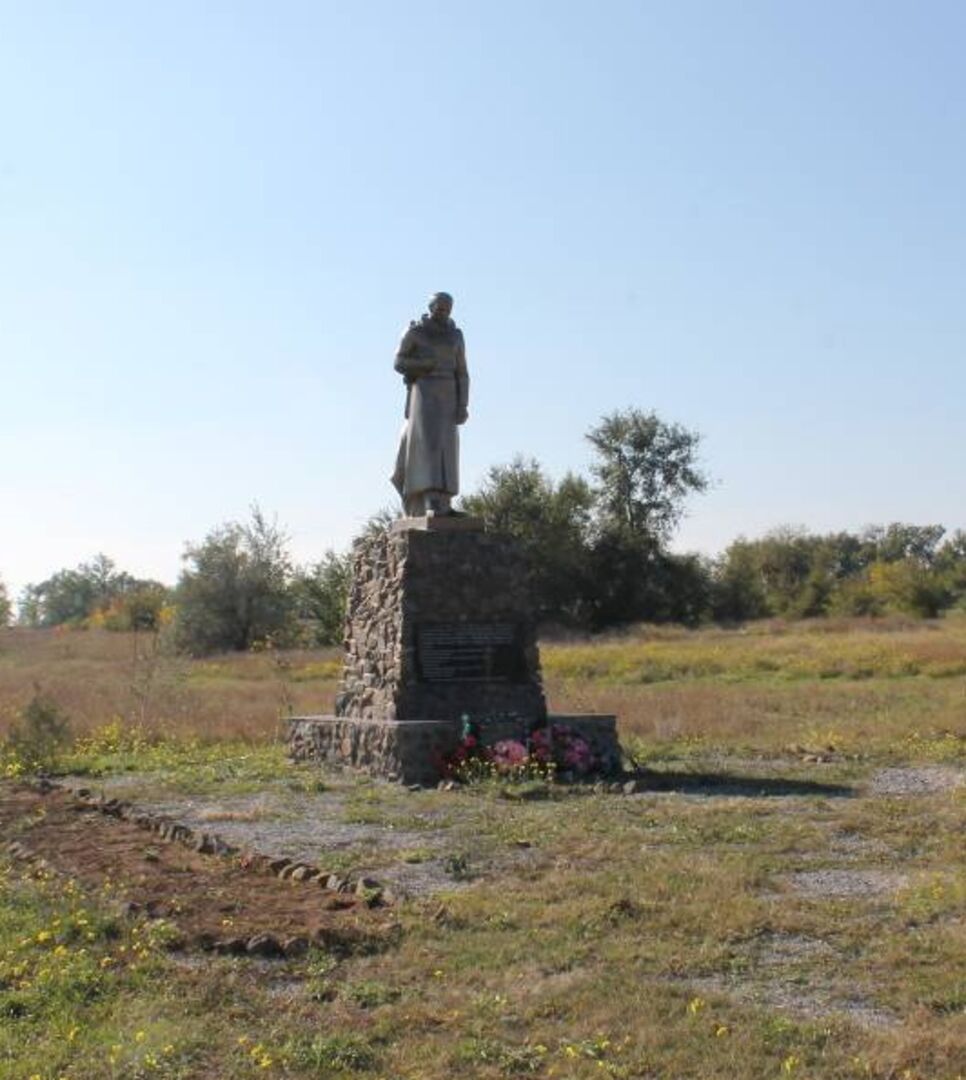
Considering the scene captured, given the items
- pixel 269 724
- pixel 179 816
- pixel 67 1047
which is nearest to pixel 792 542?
pixel 269 724

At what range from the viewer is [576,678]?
30344 mm

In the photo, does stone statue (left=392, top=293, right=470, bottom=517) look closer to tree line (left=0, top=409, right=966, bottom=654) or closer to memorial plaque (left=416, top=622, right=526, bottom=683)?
memorial plaque (left=416, top=622, right=526, bottom=683)

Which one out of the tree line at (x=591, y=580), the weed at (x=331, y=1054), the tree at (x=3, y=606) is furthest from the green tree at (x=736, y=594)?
the weed at (x=331, y=1054)

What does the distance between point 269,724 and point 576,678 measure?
1123 centimetres

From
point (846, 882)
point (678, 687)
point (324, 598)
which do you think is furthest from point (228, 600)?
point (846, 882)

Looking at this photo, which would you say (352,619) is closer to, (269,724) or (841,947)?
(269,724)

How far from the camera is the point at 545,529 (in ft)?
175

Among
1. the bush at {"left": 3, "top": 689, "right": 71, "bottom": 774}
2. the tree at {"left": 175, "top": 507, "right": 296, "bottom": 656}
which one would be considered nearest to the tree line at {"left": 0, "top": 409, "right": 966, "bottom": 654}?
the tree at {"left": 175, "top": 507, "right": 296, "bottom": 656}

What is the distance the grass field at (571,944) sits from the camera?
18.3 ft

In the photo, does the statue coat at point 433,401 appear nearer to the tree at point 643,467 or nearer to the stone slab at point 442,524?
the stone slab at point 442,524

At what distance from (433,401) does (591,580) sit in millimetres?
38936

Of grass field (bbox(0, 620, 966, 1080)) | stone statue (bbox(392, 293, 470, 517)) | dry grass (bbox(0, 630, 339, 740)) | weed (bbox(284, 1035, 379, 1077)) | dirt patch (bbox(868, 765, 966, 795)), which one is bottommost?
weed (bbox(284, 1035, 379, 1077))

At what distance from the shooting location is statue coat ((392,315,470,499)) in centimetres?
1554

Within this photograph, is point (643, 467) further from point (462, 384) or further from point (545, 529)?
point (462, 384)
